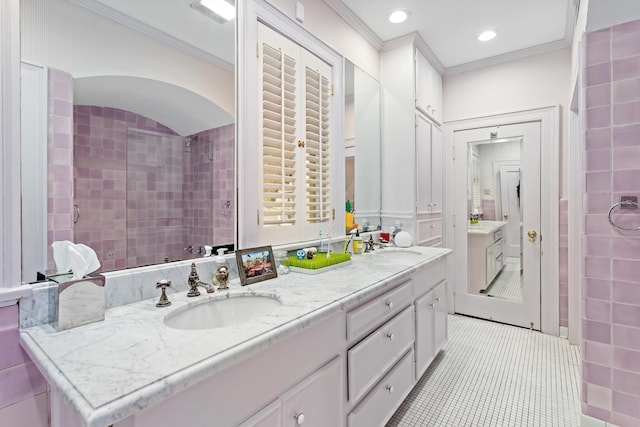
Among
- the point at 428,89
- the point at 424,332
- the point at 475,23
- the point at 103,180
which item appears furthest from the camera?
the point at 428,89

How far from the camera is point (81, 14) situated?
3.51ft

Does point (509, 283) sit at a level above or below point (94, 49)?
below

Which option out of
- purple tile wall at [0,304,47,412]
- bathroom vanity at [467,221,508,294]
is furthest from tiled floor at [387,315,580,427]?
purple tile wall at [0,304,47,412]

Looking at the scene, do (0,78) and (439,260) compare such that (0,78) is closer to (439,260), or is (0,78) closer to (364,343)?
(364,343)

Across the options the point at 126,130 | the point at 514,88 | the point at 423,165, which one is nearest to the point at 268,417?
the point at 126,130

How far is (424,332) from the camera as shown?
206cm

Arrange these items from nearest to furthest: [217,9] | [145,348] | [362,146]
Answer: [145,348], [217,9], [362,146]

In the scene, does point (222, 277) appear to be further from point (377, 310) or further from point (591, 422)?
point (591, 422)

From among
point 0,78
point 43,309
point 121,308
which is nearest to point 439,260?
point 121,308

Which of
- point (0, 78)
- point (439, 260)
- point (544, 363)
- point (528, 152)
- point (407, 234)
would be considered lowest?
point (544, 363)

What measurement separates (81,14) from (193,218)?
0.82 m

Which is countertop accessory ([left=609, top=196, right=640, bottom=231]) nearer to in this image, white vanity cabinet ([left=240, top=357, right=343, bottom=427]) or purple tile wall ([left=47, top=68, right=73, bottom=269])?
Result: white vanity cabinet ([left=240, top=357, right=343, bottom=427])

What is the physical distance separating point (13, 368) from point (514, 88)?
3920mm

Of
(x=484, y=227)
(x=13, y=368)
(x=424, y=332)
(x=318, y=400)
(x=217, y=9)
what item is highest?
(x=217, y=9)
